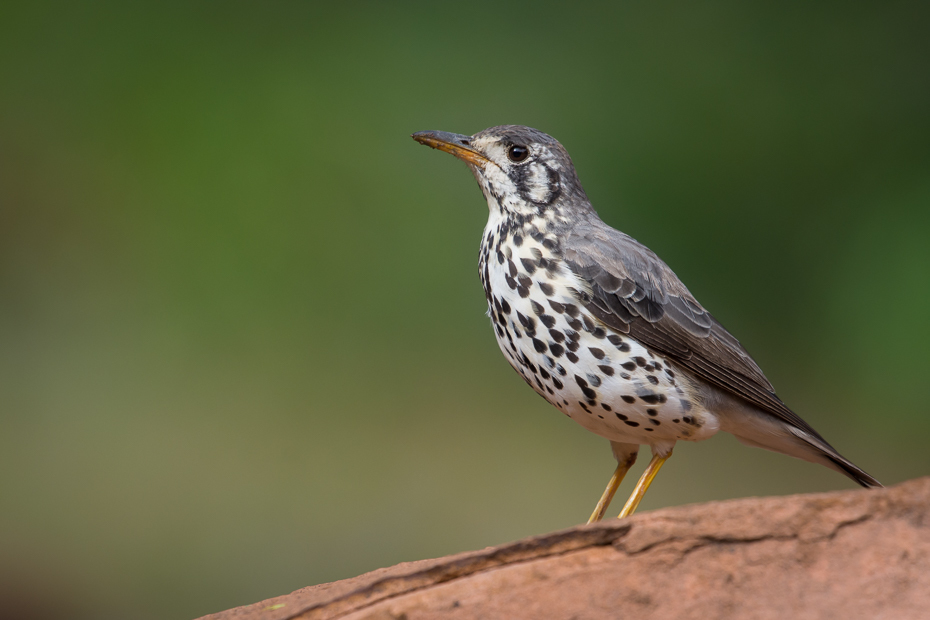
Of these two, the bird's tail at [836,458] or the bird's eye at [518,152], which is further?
the bird's eye at [518,152]

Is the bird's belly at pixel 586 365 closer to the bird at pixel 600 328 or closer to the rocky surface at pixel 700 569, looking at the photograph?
the bird at pixel 600 328

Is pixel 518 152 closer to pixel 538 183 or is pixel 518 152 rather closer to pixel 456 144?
pixel 538 183

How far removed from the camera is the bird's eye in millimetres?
3857

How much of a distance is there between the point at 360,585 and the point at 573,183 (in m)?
2.21

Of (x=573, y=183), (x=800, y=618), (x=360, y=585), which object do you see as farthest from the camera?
(x=573, y=183)

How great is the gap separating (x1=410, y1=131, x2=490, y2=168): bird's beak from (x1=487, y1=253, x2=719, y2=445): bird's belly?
617 mm

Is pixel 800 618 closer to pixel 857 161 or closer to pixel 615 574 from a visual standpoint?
pixel 615 574

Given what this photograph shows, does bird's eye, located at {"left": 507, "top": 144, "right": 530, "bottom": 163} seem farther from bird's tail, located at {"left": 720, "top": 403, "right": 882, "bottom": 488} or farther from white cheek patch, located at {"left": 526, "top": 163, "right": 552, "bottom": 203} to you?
bird's tail, located at {"left": 720, "top": 403, "right": 882, "bottom": 488}

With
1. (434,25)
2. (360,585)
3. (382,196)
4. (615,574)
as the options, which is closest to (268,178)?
(382,196)

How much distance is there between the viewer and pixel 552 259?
3627mm

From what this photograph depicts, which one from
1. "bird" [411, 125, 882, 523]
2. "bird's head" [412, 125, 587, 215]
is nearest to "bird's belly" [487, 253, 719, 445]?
"bird" [411, 125, 882, 523]

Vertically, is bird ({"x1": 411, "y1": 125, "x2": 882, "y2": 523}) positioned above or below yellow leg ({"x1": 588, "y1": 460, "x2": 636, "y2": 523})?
above

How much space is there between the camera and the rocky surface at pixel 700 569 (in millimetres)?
2445

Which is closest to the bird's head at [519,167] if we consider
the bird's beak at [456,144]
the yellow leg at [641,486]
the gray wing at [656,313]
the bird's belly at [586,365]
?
the bird's beak at [456,144]
